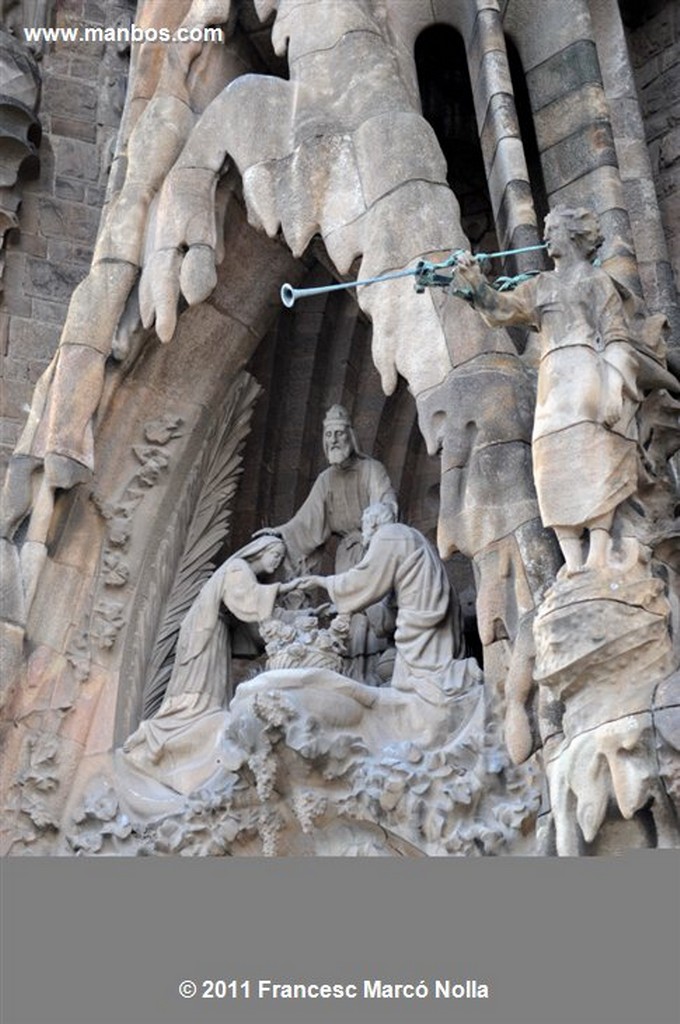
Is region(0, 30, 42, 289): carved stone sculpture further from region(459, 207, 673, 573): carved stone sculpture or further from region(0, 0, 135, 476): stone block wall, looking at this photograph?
region(459, 207, 673, 573): carved stone sculpture

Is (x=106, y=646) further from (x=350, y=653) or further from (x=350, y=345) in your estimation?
(x=350, y=345)

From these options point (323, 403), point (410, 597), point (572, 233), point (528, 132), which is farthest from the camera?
point (323, 403)

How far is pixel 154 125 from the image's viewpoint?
9.89 m

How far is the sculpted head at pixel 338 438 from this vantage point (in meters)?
9.48

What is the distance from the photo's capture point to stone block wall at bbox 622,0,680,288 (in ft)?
33.4

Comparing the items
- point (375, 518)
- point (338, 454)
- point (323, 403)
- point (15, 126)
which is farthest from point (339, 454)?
point (15, 126)

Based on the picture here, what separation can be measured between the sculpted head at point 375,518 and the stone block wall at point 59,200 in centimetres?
234

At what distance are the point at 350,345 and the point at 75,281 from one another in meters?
1.64

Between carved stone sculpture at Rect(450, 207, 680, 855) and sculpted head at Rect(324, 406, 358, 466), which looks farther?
sculpted head at Rect(324, 406, 358, 466)

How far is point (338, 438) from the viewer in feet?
31.2

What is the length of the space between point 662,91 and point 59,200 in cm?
292

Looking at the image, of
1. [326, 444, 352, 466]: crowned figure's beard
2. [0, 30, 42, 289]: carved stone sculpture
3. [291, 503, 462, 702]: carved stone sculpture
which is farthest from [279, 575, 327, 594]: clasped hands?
[0, 30, 42, 289]: carved stone sculpture

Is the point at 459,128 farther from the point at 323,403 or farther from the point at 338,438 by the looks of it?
the point at 338,438

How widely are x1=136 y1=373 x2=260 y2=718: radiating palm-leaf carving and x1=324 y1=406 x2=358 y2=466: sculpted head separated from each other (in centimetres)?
49
